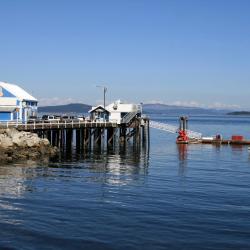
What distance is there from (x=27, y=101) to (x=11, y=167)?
86.6 ft

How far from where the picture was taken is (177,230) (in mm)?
23484

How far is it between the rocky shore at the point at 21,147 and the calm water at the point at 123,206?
4.20 m

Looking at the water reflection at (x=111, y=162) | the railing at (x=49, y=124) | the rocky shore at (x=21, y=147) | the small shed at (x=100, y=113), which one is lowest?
the water reflection at (x=111, y=162)

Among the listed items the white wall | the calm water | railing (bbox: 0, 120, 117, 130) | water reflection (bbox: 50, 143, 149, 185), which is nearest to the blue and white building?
the white wall

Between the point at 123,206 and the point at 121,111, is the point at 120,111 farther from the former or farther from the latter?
the point at 123,206

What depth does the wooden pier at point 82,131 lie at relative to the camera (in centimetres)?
5906

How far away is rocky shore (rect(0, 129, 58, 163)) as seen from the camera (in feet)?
165

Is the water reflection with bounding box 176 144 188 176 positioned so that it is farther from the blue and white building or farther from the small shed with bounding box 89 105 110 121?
the blue and white building

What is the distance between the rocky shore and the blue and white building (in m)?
7.66

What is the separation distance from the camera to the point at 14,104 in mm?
65062

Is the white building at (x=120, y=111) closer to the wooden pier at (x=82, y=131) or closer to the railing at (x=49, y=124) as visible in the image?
the wooden pier at (x=82, y=131)

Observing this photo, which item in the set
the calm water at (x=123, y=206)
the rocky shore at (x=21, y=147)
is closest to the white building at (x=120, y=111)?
the rocky shore at (x=21, y=147)

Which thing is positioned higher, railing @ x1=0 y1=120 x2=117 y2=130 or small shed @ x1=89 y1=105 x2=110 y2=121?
small shed @ x1=89 y1=105 x2=110 y2=121

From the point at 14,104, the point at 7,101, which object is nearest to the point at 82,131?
the point at 14,104
